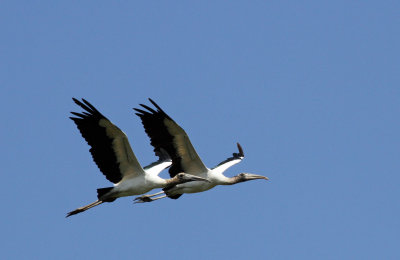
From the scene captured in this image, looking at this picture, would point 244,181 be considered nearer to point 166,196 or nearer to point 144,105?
point 166,196

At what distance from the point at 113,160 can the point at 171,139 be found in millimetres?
2437

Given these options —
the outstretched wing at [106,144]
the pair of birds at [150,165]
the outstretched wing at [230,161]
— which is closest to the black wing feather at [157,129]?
the pair of birds at [150,165]

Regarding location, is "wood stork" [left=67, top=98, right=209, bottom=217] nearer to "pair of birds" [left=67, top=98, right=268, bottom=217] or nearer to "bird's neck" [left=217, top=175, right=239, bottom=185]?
"pair of birds" [left=67, top=98, right=268, bottom=217]

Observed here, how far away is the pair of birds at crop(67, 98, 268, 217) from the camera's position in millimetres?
31125

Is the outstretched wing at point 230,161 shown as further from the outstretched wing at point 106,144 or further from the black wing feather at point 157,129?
the outstretched wing at point 106,144

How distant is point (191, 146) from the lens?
3369 centimetres

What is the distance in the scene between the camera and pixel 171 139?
33500mm

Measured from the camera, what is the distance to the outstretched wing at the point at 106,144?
102 ft

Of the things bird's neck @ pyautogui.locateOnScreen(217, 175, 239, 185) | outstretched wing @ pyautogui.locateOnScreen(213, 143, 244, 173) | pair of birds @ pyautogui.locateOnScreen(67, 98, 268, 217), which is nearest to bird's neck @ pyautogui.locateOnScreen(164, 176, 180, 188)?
pair of birds @ pyautogui.locateOnScreen(67, 98, 268, 217)

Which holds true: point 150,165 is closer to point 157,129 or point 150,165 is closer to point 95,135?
point 157,129

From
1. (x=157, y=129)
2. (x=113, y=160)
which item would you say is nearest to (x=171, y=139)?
(x=157, y=129)

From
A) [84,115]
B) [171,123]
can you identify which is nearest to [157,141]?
[171,123]

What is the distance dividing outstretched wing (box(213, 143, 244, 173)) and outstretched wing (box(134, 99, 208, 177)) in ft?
11.1

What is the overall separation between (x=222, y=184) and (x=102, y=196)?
5097mm
